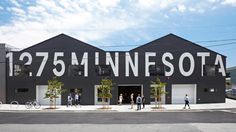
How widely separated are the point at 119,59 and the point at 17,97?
478 inches

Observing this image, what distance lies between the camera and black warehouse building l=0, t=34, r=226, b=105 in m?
39.9

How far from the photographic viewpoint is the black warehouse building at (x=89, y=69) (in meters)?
39.9

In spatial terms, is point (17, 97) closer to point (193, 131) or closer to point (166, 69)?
point (166, 69)

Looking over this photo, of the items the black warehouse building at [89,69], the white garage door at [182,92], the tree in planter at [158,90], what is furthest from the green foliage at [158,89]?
the white garage door at [182,92]

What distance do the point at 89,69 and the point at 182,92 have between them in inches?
432

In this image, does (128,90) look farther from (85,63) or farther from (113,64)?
(85,63)

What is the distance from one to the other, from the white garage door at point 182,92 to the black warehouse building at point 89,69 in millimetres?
114

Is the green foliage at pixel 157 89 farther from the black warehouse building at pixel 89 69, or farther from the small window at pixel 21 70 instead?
the small window at pixel 21 70

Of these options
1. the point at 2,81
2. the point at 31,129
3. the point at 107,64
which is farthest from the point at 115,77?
the point at 31,129

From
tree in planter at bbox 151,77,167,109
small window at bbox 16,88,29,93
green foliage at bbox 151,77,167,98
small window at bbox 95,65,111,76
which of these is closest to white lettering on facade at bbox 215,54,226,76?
tree in planter at bbox 151,77,167,109

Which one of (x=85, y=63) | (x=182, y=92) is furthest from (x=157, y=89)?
(x=85, y=63)

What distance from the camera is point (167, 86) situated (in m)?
40.4

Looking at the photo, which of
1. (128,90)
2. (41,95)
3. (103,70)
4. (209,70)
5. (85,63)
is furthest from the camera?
(209,70)

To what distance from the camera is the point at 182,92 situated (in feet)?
135
